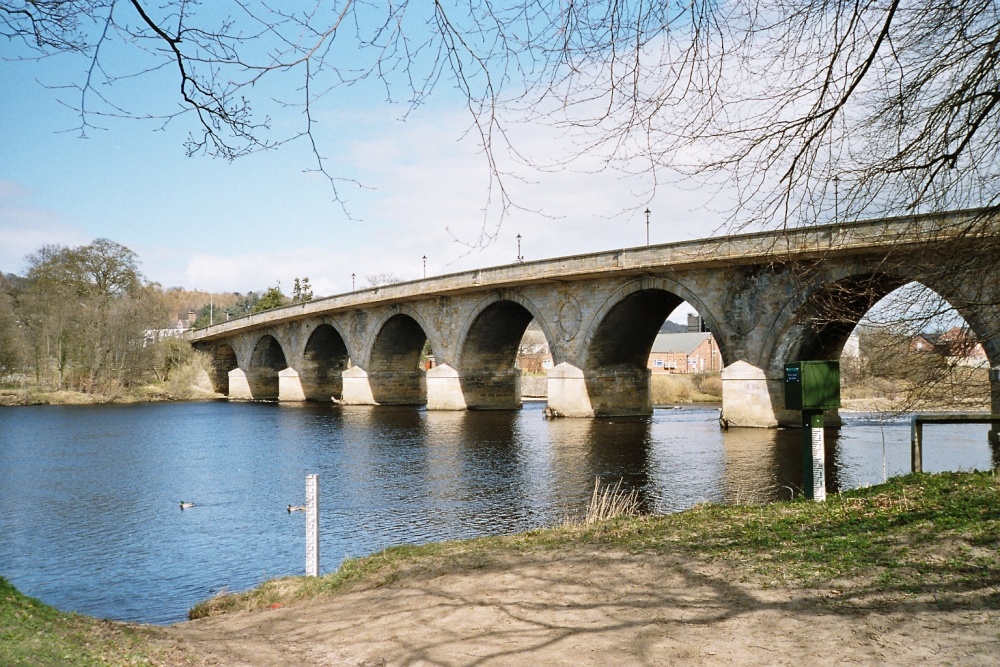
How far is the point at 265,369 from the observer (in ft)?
221

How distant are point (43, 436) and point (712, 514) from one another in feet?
98.3

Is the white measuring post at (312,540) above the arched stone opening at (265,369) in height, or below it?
below

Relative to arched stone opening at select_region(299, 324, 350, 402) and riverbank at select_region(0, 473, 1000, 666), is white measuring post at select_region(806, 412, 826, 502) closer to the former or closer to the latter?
riverbank at select_region(0, 473, 1000, 666)

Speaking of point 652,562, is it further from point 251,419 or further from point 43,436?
point 251,419

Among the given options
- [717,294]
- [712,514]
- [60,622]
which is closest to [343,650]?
[60,622]

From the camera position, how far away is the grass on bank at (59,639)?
373 centimetres

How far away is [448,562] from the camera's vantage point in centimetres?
720

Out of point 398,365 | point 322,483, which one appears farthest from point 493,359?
point 322,483

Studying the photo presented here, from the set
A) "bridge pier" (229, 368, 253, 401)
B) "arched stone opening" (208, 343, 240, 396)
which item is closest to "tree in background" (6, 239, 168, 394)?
"bridge pier" (229, 368, 253, 401)

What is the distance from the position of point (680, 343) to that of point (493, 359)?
145 ft

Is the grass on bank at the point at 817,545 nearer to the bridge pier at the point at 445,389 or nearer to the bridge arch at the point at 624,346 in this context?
the bridge arch at the point at 624,346

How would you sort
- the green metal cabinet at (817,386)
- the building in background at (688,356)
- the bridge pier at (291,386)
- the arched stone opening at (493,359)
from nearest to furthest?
the green metal cabinet at (817,386) < the arched stone opening at (493,359) < the bridge pier at (291,386) < the building in background at (688,356)

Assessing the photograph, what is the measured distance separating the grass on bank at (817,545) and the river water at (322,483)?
2552 millimetres

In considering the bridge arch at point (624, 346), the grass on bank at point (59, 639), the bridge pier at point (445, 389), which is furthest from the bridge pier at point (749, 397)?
the grass on bank at point (59, 639)
